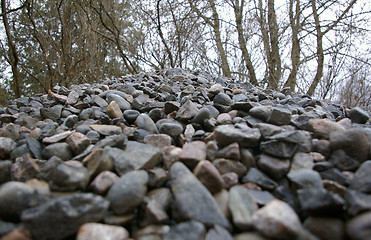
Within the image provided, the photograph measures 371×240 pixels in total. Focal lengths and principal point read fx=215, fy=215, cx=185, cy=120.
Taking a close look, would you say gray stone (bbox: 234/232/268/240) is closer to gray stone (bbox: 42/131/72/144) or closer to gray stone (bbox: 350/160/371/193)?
gray stone (bbox: 350/160/371/193)

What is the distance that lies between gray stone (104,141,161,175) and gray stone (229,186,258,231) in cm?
35

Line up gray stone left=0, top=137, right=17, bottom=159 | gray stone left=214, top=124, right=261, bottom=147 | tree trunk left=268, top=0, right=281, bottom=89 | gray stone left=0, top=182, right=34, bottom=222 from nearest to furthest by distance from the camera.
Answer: gray stone left=0, top=182, right=34, bottom=222
gray stone left=214, top=124, right=261, bottom=147
gray stone left=0, top=137, right=17, bottom=159
tree trunk left=268, top=0, right=281, bottom=89

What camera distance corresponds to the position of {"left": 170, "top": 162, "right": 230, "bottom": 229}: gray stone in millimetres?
679

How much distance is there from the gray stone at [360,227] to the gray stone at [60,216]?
725mm

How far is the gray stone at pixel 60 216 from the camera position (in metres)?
0.61

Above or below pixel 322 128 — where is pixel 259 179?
below

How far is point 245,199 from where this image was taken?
74 cm

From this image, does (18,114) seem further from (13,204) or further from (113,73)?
(113,73)

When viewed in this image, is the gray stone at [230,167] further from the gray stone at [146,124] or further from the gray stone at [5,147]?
the gray stone at [5,147]

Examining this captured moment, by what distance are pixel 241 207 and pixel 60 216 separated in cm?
55

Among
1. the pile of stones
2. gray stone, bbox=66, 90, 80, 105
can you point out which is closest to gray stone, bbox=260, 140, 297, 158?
the pile of stones

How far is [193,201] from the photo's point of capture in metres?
0.72

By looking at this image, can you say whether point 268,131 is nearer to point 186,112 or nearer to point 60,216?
point 186,112

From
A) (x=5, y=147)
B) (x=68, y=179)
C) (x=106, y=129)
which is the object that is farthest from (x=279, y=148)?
(x=5, y=147)
